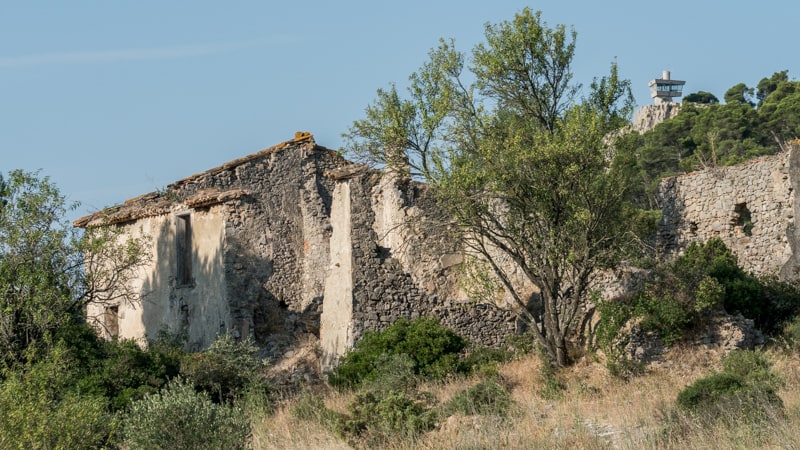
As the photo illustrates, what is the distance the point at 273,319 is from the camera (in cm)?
2388

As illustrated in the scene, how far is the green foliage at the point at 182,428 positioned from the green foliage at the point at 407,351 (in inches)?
254

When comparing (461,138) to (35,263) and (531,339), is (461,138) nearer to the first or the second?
(531,339)

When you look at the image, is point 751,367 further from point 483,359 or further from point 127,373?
point 127,373

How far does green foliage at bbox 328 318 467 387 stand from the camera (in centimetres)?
1920

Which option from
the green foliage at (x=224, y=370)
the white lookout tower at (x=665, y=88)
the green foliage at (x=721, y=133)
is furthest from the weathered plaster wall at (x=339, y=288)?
the white lookout tower at (x=665, y=88)

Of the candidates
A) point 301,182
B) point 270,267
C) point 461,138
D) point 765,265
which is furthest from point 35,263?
point 765,265

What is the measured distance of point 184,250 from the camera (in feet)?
81.8

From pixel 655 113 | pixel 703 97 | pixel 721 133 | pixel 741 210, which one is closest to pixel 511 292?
pixel 741 210

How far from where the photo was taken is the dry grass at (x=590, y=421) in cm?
1172

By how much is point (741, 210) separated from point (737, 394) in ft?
39.4

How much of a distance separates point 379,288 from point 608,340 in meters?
5.21

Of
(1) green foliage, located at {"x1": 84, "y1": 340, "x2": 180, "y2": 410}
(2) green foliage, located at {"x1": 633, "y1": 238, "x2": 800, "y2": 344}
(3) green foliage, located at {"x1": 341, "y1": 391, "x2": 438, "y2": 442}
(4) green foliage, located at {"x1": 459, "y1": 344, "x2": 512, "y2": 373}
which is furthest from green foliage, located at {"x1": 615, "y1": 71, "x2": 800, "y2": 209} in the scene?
(3) green foliage, located at {"x1": 341, "y1": 391, "x2": 438, "y2": 442}

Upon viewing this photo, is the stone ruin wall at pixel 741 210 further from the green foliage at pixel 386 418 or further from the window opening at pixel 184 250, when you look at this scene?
the window opening at pixel 184 250

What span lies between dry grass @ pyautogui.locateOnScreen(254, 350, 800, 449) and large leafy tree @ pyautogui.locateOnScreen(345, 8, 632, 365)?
1.82 metres
